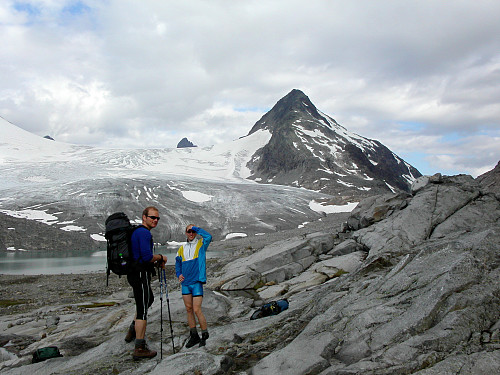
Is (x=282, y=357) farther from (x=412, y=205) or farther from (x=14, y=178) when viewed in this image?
(x=14, y=178)

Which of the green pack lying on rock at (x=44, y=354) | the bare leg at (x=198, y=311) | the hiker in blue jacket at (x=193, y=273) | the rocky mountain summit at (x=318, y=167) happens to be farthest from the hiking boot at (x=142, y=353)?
the rocky mountain summit at (x=318, y=167)

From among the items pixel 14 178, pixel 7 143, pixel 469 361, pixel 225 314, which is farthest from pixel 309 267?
pixel 7 143

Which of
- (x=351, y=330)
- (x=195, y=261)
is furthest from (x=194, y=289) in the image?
(x=351, y=330)

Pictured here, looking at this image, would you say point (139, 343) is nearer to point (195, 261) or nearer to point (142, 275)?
point (142, 275)

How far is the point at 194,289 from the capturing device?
28.6ft

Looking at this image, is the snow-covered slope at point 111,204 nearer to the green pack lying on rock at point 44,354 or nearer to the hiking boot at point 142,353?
the green pack lying on rock at point 44,354

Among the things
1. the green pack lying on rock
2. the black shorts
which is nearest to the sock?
the black shorts

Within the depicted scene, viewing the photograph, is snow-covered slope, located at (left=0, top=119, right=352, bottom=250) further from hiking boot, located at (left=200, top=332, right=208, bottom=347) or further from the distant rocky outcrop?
hiking boot, located at (left=200, top=332, right=208, bottom=347)

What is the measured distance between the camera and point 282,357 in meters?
6.68

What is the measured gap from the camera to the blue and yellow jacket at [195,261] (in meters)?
8.70

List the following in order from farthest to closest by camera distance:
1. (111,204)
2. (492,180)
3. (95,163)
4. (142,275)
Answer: (95,163)
(111,204)
(492,180)
(142,275)

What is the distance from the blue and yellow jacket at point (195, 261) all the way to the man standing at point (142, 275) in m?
0.68

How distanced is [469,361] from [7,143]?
210m

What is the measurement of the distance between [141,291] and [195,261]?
1.34 meters
